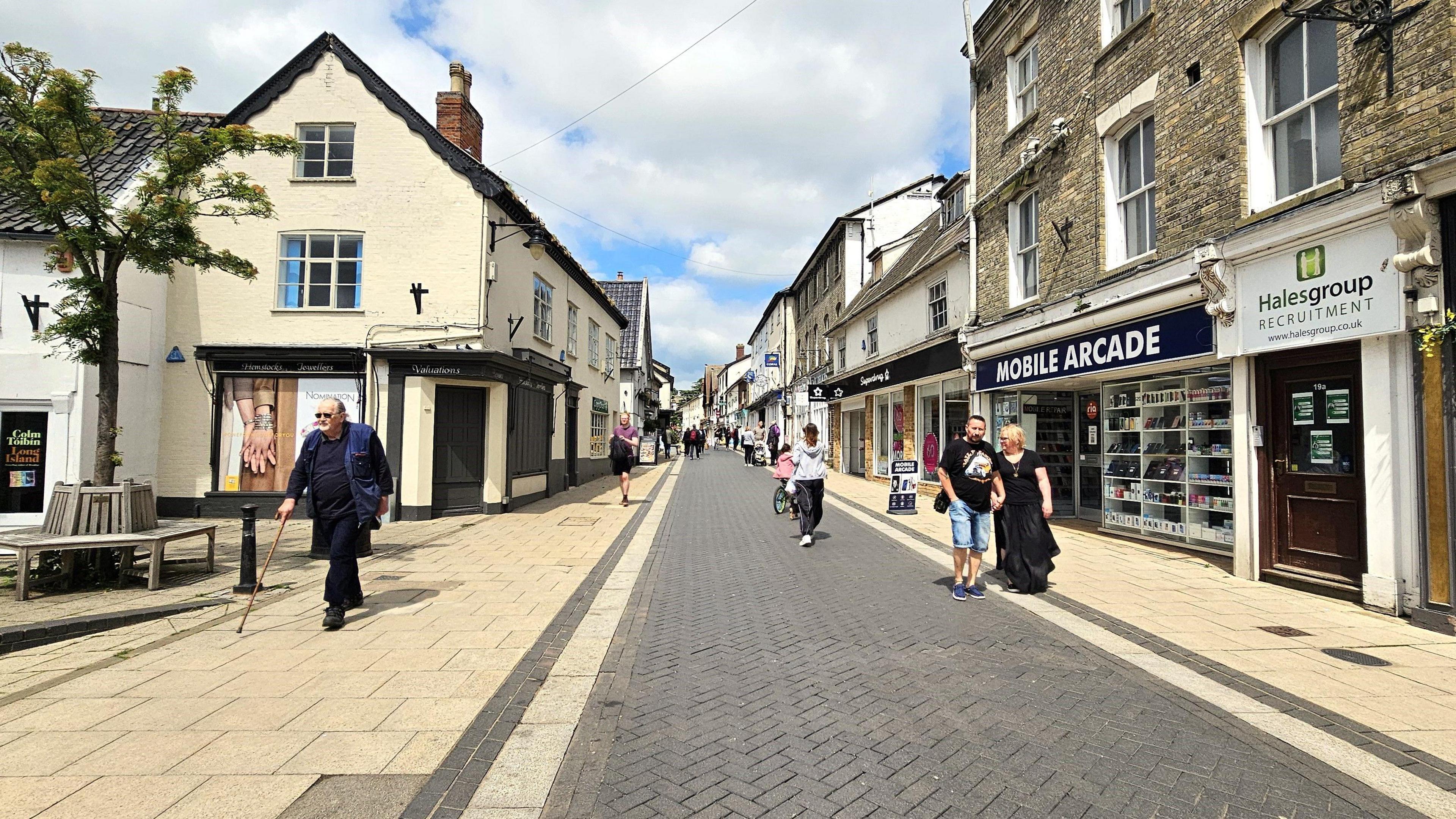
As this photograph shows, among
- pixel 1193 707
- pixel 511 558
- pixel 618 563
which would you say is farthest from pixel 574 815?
pixel 511 558

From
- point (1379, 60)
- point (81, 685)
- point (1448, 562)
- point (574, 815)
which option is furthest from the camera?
point (1379, 60)

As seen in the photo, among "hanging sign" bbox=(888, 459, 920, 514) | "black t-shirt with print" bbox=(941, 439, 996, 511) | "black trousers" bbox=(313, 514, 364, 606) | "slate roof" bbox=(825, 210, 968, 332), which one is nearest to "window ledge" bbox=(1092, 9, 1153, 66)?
"slate roof" bbox=(825, 210, 968, 332)

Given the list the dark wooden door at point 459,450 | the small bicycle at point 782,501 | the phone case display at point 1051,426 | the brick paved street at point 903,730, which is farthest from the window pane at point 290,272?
the phone case display at point 1051,426

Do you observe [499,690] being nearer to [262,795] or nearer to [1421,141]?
[262,795]

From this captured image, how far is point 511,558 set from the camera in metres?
8.78

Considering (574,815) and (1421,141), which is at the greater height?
(1421,141)

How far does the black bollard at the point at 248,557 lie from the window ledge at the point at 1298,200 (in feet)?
34.6

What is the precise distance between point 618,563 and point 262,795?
5.55m

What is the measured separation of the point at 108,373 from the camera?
24.2ft

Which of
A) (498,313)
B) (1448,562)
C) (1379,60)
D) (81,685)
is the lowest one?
(81,685)

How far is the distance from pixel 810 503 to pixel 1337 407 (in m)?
5.84

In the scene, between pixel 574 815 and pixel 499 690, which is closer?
pixel 574 815

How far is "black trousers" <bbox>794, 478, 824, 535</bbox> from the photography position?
978cm

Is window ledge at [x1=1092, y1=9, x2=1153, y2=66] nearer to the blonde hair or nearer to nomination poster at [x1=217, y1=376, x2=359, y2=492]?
the blonde hair
